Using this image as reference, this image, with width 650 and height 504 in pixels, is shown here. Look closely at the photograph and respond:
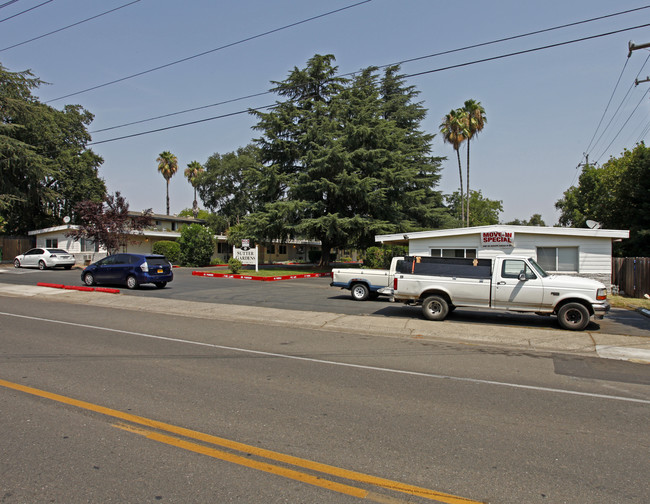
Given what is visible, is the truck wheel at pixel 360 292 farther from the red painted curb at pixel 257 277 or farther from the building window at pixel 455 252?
the red painted curb at pixel 257 277

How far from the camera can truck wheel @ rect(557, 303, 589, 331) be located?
11383mm

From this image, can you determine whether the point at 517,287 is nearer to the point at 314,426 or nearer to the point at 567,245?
the point at 314,426

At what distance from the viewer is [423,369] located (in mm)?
7340

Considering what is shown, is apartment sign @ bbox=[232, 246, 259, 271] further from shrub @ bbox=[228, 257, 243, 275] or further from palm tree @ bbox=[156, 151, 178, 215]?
palm tree @ bbox=[156, 151, 178, 215]

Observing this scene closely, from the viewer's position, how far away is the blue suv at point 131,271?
19766 millimetres

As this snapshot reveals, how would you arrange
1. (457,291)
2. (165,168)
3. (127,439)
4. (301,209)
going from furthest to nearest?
(165,168), (301,209), (457,291), (127,439)

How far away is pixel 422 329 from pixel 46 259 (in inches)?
1238

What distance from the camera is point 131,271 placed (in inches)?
782

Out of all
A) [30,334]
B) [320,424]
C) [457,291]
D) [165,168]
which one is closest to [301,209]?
[457,291]

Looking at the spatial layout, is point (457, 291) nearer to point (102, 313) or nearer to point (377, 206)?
point (102, 313)

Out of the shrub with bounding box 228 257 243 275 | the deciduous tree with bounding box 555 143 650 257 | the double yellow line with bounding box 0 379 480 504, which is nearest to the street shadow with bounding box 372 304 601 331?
the double yellow line with bounding box 0 379 480 504

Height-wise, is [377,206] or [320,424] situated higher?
[377,206]

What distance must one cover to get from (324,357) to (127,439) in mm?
4253

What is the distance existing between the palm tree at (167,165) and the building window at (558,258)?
67.8 m
